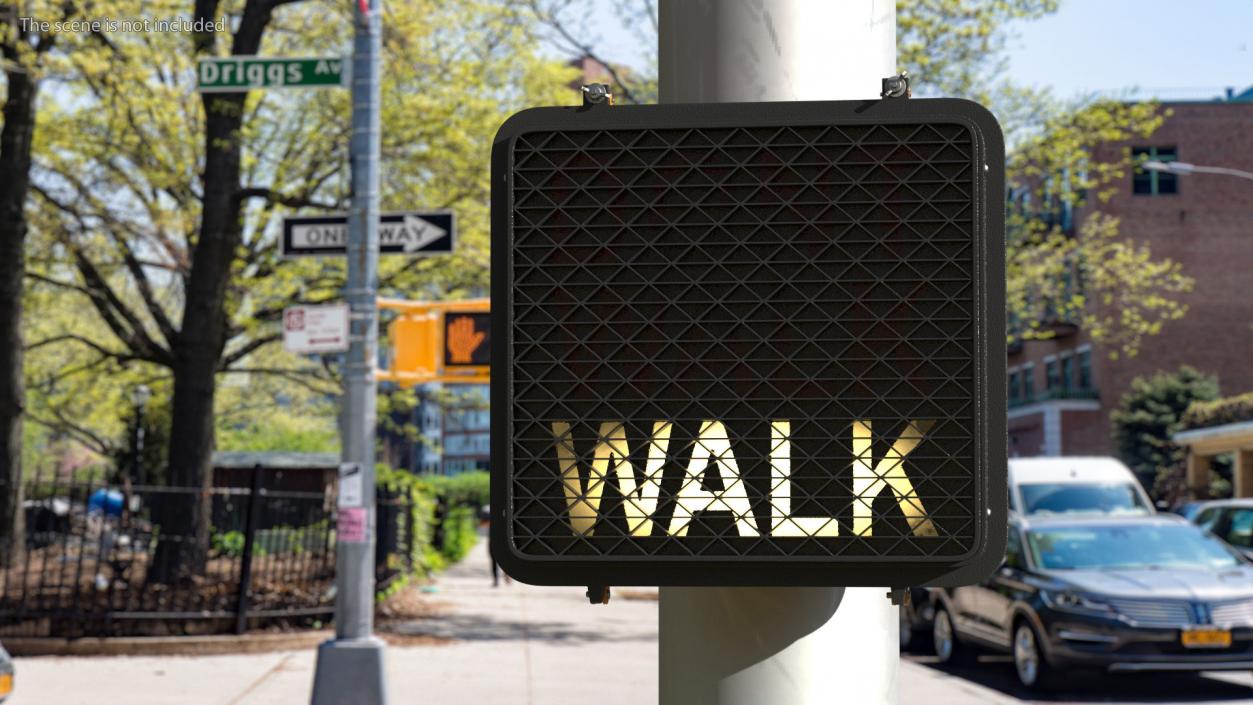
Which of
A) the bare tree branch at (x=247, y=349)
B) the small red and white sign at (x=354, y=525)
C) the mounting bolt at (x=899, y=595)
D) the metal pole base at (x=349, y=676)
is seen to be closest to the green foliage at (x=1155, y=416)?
the bare tree branch at (x=247, y=349)

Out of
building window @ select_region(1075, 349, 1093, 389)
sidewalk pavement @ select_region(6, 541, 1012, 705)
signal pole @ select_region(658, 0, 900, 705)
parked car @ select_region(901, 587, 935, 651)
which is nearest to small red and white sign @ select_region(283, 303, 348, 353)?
sidewalk pavement @ select_region(6, 541, 1012, 705)

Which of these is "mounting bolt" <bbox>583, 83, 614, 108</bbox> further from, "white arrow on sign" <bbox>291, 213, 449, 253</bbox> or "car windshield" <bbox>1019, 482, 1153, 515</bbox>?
"car windshield" <bbox>1019, 482, 1153, 515</bbox>

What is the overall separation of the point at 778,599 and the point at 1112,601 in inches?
467

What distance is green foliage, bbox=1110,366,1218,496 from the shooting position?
51.6 metres

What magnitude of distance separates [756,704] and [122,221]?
26.3 metres

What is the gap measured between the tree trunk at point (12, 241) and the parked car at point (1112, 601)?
12.5m

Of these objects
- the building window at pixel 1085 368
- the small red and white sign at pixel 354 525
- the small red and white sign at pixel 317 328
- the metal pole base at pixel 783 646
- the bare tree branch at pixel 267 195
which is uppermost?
the building window at pixel 1085 368

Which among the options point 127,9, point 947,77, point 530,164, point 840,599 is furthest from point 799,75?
point 947,77


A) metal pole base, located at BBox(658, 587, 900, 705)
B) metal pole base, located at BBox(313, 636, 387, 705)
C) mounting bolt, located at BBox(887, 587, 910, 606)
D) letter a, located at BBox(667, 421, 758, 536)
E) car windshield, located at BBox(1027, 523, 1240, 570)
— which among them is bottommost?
metal pole base, located at BBox(313, 636, 387, 705)

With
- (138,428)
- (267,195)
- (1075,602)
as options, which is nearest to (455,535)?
(138,428)

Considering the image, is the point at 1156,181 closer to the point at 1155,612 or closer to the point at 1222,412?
the point at 1222,412

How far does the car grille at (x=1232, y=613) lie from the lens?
12188 mm

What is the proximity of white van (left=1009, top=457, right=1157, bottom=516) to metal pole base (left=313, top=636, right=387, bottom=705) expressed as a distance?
8502 millimetres

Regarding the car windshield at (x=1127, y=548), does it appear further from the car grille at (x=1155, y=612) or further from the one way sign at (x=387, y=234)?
the one way sign at (x=387, y=234)
